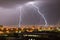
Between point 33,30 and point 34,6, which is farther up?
point 34,6

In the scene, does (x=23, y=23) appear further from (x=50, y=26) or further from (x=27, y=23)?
(x=50, y=26)

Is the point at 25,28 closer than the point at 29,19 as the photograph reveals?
Yes

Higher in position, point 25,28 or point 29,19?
point 29,19

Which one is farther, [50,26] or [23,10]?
[23,10]

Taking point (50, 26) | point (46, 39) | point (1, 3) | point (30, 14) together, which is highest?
point (1, 3)

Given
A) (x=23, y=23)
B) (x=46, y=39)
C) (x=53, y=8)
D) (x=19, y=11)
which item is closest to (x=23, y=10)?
(x=19, y=11)

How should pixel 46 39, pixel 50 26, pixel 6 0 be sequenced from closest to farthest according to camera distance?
1. pixel 46 39
2. pixel 50 26
3. pixel 6 0

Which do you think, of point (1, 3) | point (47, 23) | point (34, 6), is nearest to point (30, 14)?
point (34, 6)

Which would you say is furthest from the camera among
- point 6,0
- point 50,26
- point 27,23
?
point 6,0

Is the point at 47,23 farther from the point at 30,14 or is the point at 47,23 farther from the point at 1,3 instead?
the point at 1,3
